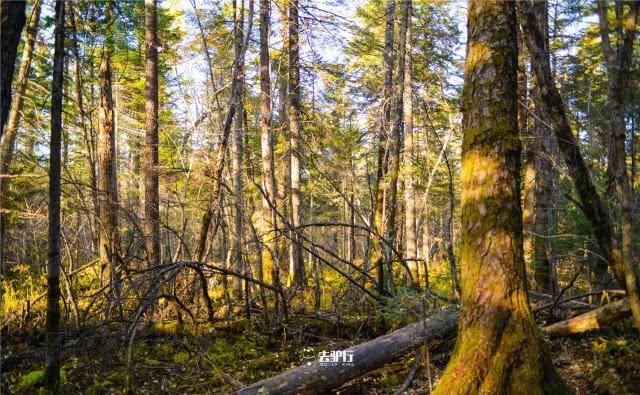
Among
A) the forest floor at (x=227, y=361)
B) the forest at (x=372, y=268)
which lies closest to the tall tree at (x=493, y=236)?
the forest at (x=372, y=268)

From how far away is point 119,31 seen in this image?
10.6 meters

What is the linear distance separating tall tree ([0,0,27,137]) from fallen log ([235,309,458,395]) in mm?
3270

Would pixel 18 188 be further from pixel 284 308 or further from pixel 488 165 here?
pixel 488 165

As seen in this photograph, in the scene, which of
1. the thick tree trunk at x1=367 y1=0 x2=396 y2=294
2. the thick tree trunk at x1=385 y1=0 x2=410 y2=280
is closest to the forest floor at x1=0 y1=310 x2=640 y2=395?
the thick tree trunk at x1=367 y1=0 x2=396 y2=294

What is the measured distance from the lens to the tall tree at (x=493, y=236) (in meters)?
3.18

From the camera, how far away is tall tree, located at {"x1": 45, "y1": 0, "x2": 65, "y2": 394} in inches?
181

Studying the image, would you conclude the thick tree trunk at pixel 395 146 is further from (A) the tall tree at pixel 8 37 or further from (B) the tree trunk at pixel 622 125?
(A) the tall tree at pixel 8 37

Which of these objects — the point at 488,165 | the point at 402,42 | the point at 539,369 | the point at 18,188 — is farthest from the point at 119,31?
the point at 539,369

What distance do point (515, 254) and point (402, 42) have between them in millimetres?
6238

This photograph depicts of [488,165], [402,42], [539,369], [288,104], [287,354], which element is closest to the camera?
[539,369]

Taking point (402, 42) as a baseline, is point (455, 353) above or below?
below

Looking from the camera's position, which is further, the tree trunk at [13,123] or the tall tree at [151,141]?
the tall tree at [151,141]

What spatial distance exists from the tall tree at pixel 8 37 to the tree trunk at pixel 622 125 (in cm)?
476
